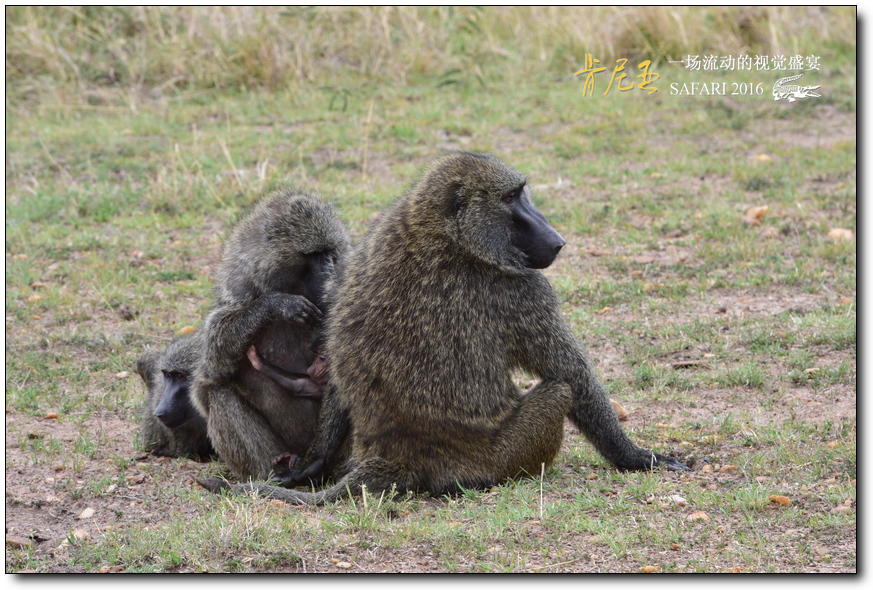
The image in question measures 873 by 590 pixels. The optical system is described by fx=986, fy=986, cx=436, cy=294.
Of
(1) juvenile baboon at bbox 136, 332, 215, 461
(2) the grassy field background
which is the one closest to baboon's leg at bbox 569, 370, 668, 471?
(2) the grassy field background

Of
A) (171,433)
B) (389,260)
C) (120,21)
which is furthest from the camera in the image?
(120,21)

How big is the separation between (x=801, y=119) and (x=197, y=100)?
6.20 meters

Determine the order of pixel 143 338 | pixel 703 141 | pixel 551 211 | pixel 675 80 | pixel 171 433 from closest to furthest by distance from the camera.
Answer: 1. pixel 171 433
2. pixel 143 338
3. pixel 551 211
4. pixel 703 141
5. pixel 675 80

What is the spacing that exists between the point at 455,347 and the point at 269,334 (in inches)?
34.7

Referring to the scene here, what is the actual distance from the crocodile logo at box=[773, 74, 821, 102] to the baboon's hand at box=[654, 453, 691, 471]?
6587mm

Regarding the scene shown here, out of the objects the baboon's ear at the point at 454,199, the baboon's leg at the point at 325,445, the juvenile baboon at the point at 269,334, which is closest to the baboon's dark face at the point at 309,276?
the juvenile baboon at the point at 269,334

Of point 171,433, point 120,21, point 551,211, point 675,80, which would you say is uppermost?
point 120,21

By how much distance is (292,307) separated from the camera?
3.95 metres

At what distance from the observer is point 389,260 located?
3947 mm

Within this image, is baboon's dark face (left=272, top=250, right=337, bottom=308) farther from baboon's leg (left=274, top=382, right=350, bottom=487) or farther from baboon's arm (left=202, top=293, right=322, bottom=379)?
baboon's leg (left=274, top=382, right=350, bottom=487)

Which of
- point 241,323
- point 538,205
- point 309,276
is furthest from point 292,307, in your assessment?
point 538,205

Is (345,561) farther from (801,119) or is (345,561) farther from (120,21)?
(120,21)

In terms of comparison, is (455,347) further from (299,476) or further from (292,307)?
(299,476)

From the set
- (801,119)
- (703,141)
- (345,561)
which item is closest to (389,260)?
(345,561)
